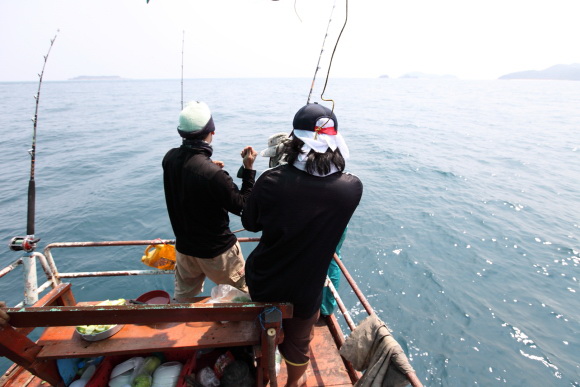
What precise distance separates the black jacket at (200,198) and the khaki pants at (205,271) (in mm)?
123

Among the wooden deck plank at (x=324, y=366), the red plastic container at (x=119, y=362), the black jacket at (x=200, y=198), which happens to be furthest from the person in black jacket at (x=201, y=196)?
the wooden deck plank at (x=324, y=366)

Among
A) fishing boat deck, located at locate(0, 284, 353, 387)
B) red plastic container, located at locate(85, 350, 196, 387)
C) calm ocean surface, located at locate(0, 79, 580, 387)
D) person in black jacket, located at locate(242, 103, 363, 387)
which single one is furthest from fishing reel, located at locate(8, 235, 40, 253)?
calm ocean surface, located at locate(0, 79, 580, 387)

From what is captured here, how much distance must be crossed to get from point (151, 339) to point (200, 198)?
4.13 feet

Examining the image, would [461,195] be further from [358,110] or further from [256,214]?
[358,110]

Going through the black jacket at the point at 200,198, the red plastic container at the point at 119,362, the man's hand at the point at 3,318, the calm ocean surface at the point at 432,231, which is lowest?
the calm ocean surface at the point at 432,231

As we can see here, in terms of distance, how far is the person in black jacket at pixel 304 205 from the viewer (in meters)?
1.83

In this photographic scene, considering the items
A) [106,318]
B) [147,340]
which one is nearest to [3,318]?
[106,318]

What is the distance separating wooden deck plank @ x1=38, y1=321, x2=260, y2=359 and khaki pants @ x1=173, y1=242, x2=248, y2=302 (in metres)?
0.58

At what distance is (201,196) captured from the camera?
104 inches

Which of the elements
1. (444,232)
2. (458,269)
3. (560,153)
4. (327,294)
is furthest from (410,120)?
(327,294)

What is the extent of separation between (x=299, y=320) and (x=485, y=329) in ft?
20.6

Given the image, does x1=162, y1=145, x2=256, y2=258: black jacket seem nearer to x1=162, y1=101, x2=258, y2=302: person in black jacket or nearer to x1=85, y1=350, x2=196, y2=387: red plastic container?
x1=162, y1=101, x2=258, y2=302: person in black jacket

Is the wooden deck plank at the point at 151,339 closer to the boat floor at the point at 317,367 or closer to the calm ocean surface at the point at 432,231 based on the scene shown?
the boat floor at the point at 317,367

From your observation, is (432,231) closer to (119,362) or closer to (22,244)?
(119,362)
